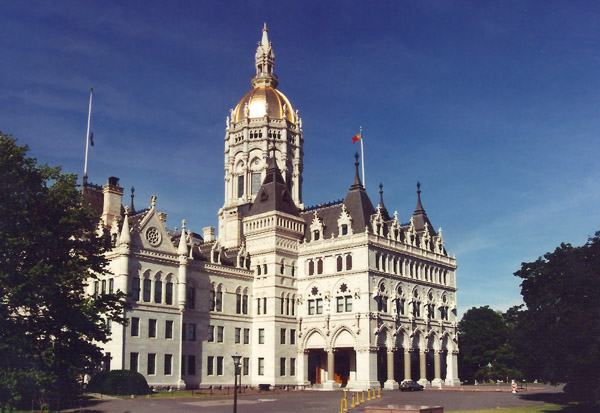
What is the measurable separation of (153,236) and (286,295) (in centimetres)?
1997

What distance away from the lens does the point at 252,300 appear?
80.1m

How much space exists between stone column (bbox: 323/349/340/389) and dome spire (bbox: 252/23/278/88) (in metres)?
54.0

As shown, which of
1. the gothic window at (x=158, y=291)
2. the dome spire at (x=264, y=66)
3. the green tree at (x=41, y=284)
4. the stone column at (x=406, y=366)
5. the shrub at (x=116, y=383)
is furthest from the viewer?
the dome spire at (x=264, y=66)

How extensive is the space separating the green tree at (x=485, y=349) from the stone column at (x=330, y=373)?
35.8 m

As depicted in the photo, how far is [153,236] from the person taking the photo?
67812 mm

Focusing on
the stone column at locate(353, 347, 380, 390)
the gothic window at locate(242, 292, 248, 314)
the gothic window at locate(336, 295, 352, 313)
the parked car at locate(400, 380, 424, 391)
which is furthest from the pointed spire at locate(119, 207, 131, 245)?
the parked car at locate(400, 380, 424, 391)

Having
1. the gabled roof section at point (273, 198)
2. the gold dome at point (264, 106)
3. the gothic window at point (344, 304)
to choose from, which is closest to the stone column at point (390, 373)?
the gothic window at point (344, 304)

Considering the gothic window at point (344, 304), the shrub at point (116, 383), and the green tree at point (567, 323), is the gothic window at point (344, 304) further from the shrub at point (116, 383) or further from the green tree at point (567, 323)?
the shrub at point (116, 383)

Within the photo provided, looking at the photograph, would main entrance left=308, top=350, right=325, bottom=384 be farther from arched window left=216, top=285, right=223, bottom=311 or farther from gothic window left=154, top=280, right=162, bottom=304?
gothic window left=154, top=280, right=162, bottom=304

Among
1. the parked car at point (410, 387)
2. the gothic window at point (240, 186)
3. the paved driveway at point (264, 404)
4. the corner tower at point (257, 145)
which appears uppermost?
the corner tower at point (257, 145)

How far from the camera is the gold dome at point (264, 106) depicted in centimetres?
10625

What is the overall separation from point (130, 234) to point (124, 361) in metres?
12.4

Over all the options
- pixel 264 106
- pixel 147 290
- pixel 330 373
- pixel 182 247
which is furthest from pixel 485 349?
pixel 147 290

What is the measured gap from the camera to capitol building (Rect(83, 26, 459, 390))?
6650 centimetres
